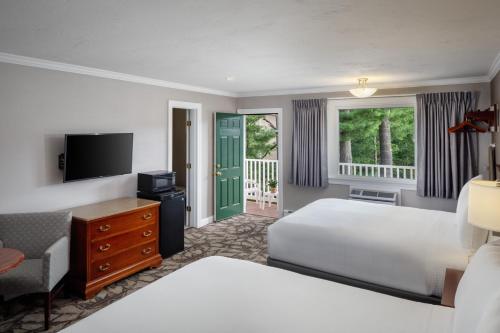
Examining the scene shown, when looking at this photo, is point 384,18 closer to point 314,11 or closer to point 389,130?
point 314,11

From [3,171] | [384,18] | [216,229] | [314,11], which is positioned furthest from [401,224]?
[3,171]

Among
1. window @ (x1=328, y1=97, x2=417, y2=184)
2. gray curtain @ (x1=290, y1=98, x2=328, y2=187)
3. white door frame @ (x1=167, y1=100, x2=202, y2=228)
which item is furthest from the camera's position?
gray curtain @ (x1=290, y1=98, x2=328, y2=187)

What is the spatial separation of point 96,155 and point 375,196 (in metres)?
4.24

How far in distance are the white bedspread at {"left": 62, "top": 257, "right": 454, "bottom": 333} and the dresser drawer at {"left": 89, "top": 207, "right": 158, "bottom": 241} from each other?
1.59 metres

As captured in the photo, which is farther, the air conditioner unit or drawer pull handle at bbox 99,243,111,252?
the air conditioner unit

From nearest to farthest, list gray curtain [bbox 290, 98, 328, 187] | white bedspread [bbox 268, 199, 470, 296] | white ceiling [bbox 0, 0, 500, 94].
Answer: white ceiling [bbox 0, 0, 500, 94] < white bedspread [bbox 268, 199, 470, 296] < gray curtain [bbox 290, 98, 328, 187]

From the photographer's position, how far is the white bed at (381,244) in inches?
105

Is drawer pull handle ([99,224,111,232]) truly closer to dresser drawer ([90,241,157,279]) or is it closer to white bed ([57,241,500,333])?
dresser drawer ([90,241,157,279])

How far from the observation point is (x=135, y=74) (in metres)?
4.46

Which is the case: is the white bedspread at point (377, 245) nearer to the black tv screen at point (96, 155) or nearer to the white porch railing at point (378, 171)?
the white porch railing at point (378, 171)

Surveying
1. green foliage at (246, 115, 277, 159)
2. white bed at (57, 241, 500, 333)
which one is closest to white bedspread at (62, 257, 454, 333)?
white bed at (57, 241, 500, 333)

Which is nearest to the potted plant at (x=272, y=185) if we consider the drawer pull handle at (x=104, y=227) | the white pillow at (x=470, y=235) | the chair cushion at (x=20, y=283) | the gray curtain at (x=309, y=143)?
the gray curtain at (x=309, y=143)

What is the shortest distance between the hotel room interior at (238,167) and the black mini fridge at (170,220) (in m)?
0.02

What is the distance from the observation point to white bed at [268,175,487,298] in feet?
8.73
